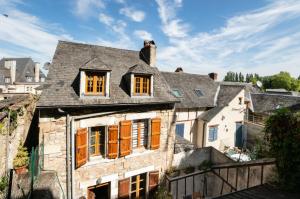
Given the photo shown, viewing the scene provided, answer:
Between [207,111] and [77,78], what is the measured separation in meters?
12.9

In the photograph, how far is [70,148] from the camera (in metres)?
8.59

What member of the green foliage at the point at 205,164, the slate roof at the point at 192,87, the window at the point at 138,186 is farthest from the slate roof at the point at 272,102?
the window at the point at 138,186

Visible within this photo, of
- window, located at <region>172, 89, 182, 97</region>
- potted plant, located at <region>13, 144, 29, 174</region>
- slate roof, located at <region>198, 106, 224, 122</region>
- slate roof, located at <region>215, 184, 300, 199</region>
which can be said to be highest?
window, located at <region>172, 89, 182, 97</region>

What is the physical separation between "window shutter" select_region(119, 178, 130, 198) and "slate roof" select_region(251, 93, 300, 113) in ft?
62.3

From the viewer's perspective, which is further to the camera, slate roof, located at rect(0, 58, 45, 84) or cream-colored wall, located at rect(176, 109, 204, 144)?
slate roof, located at rect(0, 58, 45, 84)

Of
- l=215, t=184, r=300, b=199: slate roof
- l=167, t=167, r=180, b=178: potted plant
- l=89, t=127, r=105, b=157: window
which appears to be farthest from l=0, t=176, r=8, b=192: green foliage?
l=167, t=167, r=180, b=178: potted plant

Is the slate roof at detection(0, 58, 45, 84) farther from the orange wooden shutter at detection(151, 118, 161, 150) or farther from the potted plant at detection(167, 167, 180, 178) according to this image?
the potted plant at detection(167, 167, 180, 178)

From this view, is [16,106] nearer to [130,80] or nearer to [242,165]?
[130,80]

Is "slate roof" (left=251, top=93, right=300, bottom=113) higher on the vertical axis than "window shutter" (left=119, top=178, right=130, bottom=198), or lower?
higher

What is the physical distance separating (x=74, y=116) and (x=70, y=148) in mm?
1351

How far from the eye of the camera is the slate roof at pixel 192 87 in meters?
18.0

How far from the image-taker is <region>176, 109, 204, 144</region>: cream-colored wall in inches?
679

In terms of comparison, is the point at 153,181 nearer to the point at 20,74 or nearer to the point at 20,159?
the point at 20,159

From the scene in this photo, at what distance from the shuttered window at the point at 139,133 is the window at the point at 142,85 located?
5.01 ft
